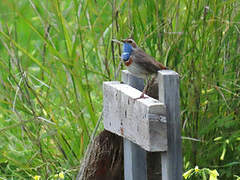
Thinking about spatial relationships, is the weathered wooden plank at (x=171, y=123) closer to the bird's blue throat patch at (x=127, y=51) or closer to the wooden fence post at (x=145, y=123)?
the wooden fence post at (x=145, y=123)

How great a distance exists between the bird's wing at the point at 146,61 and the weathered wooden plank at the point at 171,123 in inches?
5.1

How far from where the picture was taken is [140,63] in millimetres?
2615

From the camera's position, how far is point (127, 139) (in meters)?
2.72

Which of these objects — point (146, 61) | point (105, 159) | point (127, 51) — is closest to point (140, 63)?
point (146, 61)

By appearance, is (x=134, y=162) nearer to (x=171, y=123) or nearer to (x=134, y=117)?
(x=134, y=117)

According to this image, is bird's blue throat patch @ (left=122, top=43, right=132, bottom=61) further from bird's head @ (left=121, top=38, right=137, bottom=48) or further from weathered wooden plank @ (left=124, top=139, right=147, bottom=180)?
weathered wooden plank @ (left=124, top=139, right=147, bottom=180)

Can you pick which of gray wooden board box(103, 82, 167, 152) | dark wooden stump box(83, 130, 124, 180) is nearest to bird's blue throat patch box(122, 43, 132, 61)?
gray wooden board box(103, 82, 167, 152)

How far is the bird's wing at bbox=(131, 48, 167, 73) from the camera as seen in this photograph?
2489 millimetres

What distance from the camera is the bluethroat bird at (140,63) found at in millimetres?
2514

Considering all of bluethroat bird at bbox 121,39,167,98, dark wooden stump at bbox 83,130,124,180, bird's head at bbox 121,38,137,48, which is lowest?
dark wooden stump at bbox 83,130,124,180

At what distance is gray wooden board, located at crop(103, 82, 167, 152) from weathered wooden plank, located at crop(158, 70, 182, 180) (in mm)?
31

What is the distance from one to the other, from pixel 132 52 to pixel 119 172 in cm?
66

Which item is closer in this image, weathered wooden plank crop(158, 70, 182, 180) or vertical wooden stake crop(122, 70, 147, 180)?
weathered wooden plank crop(158, 70, 182, 180)

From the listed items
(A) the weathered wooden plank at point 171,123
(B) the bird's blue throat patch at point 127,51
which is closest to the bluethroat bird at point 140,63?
(B) the bird's blue throat patch at point 127,51
